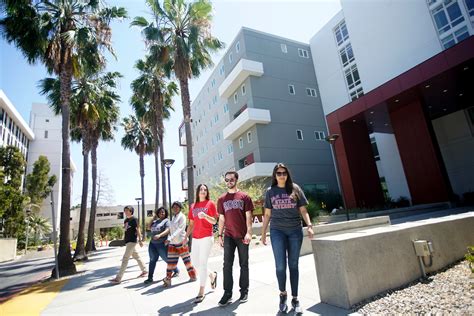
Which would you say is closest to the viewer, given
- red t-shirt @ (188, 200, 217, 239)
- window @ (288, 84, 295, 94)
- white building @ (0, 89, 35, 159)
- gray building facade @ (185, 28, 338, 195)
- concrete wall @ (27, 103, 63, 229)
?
red t-shirt @ (188, 200, 217, 239)

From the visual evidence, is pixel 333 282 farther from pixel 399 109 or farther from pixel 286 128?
pixel 286 128

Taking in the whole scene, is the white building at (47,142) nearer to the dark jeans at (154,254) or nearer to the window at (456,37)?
the dark jeans at (154,254)

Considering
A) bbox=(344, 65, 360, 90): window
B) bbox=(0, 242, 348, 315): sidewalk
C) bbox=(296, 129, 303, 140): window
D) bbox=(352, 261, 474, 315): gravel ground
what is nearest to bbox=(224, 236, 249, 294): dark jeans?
bbox=(0, 242, 348, 315): sidewalk

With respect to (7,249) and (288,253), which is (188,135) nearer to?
(288,253)

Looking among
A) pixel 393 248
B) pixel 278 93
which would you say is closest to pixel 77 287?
pixel 393 248

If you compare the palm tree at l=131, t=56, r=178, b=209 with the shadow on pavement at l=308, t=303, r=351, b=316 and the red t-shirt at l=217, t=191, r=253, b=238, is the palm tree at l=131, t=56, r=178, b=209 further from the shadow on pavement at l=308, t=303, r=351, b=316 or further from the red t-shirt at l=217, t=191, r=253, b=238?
the shadow on pavement at l=308, t=303, r=351, b=316

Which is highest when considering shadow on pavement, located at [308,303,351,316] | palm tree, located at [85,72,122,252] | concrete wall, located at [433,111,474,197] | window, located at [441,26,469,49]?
window, located at [441,26,469,49]

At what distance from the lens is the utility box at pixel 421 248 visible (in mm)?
4094

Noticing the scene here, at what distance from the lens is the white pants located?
176 inches

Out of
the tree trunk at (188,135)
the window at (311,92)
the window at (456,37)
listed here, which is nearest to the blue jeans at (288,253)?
the tree trunk at (188,135)

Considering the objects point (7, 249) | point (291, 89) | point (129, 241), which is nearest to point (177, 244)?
point (129, 241)

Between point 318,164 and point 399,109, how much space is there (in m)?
12.0

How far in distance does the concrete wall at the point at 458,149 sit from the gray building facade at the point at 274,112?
34.0 feet

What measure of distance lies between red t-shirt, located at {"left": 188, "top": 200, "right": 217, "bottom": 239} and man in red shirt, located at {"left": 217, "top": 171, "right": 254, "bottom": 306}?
37 cm
